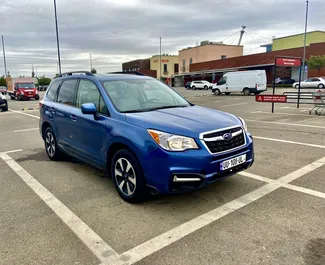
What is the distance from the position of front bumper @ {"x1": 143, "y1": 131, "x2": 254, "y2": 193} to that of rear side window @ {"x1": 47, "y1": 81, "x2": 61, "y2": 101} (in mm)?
3397

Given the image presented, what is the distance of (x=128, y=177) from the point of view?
392 cm

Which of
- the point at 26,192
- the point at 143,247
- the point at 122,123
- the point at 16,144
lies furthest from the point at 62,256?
the point at 16,144

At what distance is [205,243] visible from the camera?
9.86ft

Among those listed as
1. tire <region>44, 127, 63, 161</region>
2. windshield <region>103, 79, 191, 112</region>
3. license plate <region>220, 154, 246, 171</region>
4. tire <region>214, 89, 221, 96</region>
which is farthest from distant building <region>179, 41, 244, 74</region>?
license plate <region>220, 154, 246, 171</region>

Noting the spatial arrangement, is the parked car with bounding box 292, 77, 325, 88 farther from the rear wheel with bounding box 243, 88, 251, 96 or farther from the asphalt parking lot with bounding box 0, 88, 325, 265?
the asphalt parking lot with bounding box 0, 88, 325, 265

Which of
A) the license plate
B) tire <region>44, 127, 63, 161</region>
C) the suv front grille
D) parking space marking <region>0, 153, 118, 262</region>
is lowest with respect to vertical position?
parking space marking <region>0, 153, 118, 262</region>

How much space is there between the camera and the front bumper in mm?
3381

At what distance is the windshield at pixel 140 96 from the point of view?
14.2 ft

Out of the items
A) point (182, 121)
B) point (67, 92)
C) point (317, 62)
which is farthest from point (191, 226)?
point (317, 62)

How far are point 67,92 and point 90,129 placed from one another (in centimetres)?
141

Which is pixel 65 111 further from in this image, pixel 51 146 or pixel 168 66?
pixel 168 66

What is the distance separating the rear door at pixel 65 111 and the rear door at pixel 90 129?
0.17 metres

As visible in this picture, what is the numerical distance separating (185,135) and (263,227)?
1346 mm

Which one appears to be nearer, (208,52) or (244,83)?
(244,83)
